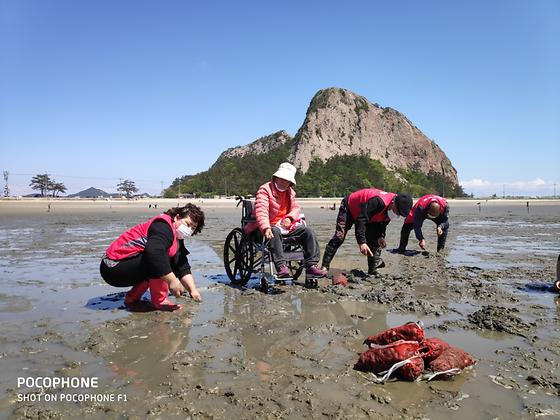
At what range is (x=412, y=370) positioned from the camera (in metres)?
3.00

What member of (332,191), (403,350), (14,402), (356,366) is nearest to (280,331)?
(356,366)

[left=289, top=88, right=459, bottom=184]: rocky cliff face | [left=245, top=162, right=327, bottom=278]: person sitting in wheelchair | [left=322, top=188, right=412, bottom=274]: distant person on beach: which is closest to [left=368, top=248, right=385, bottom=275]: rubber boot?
[left=322, top=188, right=412, bottom=274]: distant person on beach

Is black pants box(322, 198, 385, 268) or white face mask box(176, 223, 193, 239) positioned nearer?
white face mask box(176, 223, 193, 239)

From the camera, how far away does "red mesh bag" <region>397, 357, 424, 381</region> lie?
3.00 metres

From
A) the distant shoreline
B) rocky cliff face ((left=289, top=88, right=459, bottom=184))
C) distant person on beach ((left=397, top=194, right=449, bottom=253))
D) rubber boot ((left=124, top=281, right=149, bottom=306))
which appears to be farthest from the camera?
rocky cliff face ((left=289, top=88, right=459, bottom=184))

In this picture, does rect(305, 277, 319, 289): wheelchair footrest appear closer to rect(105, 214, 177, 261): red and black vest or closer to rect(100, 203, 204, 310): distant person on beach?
rect(100, 203, 204, 310): distant person on beach

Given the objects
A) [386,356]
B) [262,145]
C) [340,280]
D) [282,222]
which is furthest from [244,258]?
[262,145]

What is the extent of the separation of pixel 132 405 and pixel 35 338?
72.3 inches

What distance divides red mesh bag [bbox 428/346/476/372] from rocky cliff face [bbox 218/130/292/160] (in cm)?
10417

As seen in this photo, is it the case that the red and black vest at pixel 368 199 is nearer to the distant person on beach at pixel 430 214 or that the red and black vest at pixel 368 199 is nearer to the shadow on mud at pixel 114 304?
the distant person on beach at pixel 430 214

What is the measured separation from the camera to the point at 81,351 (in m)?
3.60

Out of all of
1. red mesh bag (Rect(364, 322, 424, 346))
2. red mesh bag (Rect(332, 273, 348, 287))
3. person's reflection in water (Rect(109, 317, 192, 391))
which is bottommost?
person's reflection in water (Rect(109, 317, 192, 391))

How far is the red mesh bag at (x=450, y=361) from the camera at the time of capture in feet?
10.0

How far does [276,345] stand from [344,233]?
142 inches
